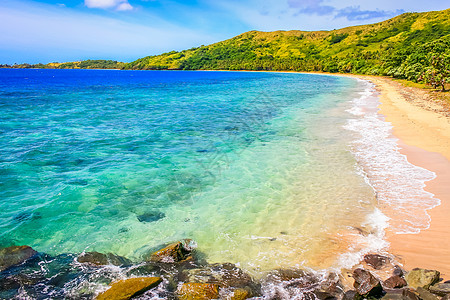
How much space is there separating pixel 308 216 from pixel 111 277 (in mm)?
6807

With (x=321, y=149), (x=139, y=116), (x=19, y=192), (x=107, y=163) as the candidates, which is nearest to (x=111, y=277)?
(x=19, y=192)

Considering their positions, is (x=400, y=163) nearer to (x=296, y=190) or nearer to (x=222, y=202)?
(x=296, y=190)

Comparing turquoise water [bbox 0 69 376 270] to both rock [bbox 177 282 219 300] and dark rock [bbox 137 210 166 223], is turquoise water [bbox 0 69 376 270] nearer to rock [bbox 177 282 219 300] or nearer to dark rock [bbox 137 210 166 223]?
dark rock [bbox 137 210 166 223]

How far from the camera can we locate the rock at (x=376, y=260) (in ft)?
24.0

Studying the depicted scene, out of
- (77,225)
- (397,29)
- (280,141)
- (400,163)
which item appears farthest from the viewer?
(397,29)

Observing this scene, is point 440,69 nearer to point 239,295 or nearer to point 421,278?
point 421,278

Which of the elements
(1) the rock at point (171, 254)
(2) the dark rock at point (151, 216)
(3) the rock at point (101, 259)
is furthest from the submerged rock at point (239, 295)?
(2) the dark rock at point (151, 216)

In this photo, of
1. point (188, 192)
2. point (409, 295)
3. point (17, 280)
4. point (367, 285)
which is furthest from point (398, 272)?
point (17, 280)

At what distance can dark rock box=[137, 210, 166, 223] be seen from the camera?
33.5ft

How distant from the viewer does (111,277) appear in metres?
7.18

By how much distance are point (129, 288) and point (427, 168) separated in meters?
14.9

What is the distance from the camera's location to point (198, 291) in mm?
6496

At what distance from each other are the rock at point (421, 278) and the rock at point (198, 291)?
460 cm

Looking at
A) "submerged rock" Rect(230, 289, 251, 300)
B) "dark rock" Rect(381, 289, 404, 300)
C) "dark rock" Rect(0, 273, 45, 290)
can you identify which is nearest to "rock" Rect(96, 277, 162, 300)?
"submerged rock" Rect(230, 289, 251, 300)
